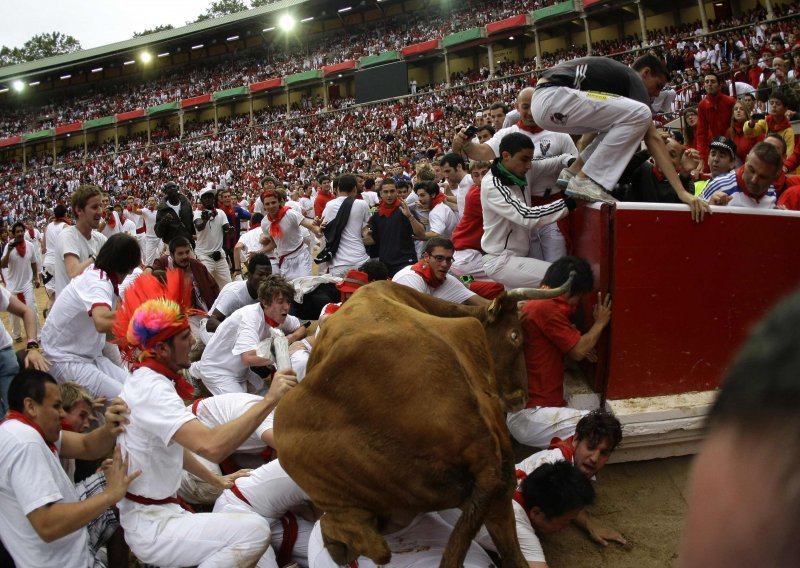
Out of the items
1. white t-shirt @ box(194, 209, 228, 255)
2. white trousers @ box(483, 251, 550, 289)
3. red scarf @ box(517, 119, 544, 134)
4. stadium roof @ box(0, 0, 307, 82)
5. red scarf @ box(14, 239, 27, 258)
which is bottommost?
white trousers @ box(483, 251, 550, 289)

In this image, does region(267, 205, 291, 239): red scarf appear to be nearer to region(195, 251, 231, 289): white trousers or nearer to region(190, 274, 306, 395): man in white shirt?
region(195, 251, 231, 289): white trousers

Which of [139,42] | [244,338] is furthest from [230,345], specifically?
[139,42]

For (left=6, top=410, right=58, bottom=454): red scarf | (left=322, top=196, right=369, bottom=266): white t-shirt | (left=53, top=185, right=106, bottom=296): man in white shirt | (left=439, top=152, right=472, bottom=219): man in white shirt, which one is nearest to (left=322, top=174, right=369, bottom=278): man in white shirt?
(left=322, top=196, right=369, bottom=266): white t-shirt

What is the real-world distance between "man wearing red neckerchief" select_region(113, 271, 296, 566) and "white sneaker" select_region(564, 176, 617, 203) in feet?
8.14

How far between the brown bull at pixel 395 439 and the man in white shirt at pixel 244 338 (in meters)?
2.73

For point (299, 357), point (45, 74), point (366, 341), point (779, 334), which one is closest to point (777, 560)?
point (779, 334)

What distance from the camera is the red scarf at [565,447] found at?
13.1 ft

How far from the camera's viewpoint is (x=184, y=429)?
3.50 meters

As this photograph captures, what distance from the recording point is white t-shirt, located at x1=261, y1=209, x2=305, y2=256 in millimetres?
9219

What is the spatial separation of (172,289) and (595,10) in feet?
131

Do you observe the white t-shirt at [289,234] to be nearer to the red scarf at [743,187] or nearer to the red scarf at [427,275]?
the red scarf at [427,275]

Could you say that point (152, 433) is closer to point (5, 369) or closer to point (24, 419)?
point (24, 419)

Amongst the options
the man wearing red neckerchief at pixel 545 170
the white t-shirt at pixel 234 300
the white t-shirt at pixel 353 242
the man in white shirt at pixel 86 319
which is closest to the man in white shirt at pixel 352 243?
the white t-shirt at pixel 353 242

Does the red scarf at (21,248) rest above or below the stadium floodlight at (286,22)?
below
